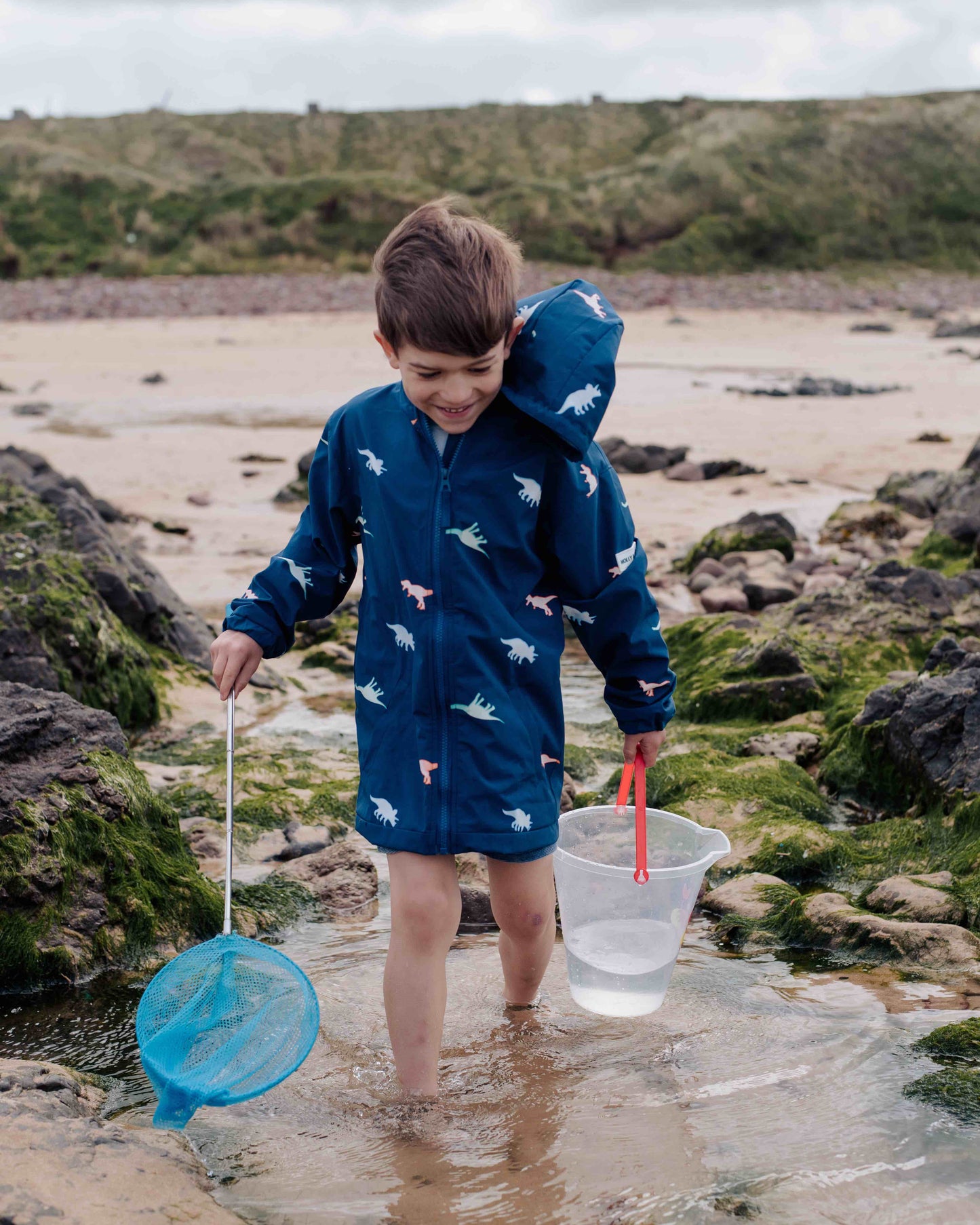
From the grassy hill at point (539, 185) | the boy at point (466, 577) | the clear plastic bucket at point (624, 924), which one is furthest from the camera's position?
the grassy hill at point (539, 185)

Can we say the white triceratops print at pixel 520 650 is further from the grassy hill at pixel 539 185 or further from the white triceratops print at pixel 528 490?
the grassy hill at pixel 539 185

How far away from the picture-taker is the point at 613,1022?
3.01 m

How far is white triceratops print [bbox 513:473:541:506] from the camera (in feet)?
8.26

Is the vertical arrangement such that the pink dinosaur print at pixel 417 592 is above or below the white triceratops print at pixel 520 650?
above

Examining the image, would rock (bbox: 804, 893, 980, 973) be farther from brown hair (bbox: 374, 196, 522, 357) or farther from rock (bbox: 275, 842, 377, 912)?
brown hair (bbox: 374, 196, 522, 357)

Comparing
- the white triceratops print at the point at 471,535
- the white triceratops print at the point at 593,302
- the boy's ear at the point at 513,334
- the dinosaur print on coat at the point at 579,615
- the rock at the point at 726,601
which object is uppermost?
the white triceratops print at the point at 593,302

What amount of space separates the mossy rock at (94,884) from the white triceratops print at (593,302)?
1694 mm

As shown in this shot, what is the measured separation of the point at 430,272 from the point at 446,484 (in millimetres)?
387

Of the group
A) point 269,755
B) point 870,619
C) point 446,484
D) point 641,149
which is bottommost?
point 269,755

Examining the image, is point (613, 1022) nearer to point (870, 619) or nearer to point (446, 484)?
point (446, 484)

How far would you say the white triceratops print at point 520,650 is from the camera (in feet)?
8.26

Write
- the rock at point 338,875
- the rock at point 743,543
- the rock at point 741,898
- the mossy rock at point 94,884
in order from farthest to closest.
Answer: the rock at point 743,543 → the rock at point 338,875 → the rock at point 741,898 → the mossy rock at point 94,884

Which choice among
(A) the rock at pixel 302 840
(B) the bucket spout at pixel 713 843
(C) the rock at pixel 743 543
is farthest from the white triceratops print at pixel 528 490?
(C) the rock at pixel 743 543

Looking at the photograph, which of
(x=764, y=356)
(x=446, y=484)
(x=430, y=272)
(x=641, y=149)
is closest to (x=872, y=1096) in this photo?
(x=446, y=484)
